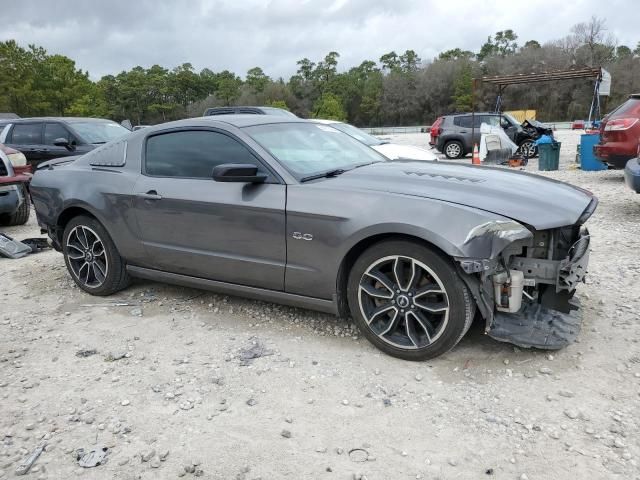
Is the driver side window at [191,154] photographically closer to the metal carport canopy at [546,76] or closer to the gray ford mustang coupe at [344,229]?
the gray ford mustang coupe at [344,229]

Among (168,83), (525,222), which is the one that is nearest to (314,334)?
(525,222)

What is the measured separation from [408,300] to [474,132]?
1351 cm

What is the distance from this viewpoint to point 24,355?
11.7ft

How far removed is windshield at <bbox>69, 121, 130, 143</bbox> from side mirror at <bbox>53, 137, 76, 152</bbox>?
11.2 inches

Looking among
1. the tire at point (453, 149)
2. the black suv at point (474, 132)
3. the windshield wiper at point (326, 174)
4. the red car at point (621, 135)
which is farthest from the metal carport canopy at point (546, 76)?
the windshield wiper at point (326, 174)

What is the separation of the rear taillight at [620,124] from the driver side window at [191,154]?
8.00m

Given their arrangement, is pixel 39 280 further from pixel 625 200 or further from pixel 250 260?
pixel 625 200

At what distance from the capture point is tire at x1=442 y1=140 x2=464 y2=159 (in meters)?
16.0

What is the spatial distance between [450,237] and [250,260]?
1432 mm

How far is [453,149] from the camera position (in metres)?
16.1

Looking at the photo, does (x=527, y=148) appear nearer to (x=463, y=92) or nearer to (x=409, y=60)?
(x=463, y=92)

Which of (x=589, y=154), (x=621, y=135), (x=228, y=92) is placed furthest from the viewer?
(x=228, y=92)

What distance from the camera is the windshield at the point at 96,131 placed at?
10.0 m

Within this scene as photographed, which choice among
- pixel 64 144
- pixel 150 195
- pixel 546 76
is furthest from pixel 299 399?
pixel 546 76
